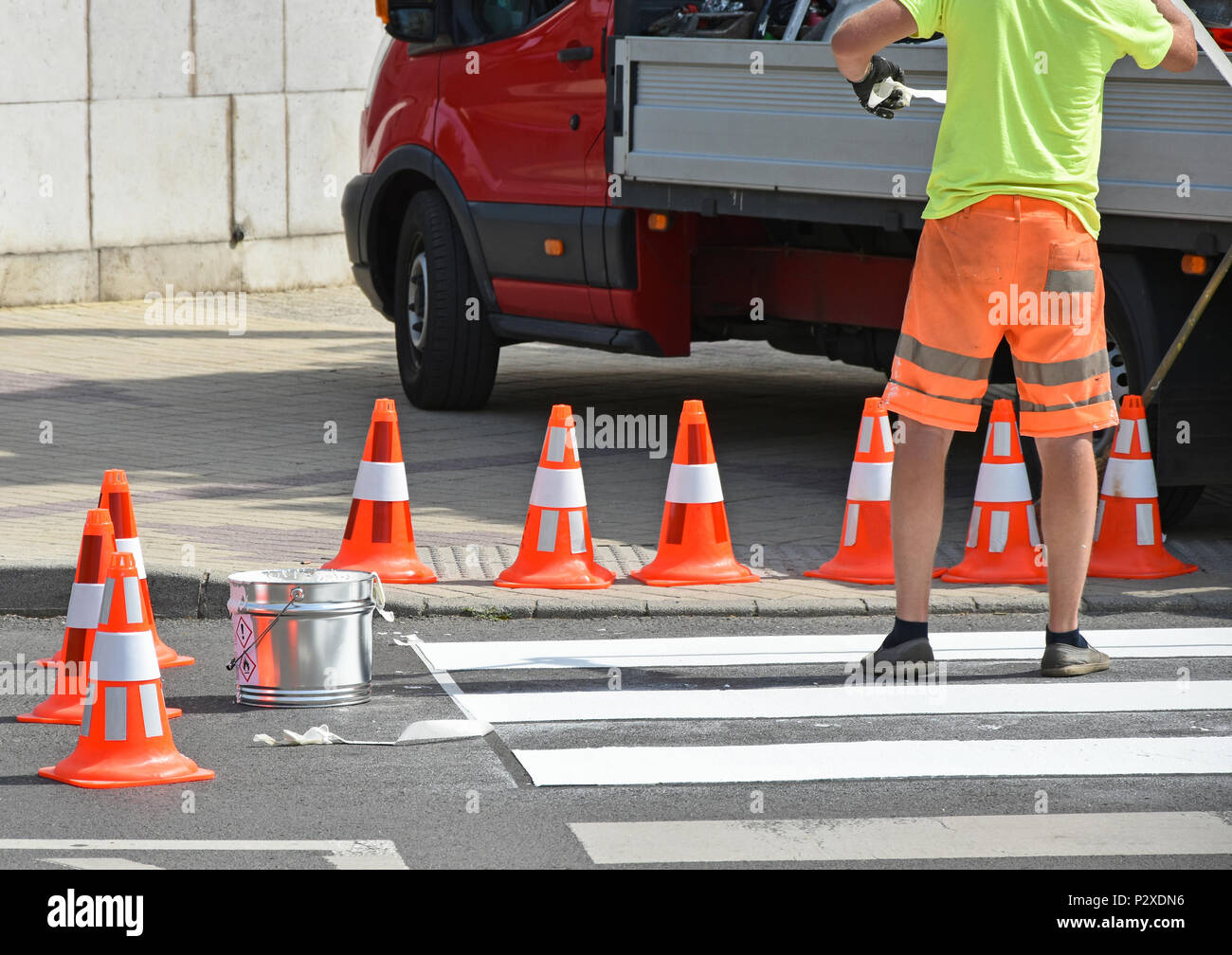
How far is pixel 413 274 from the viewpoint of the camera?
11797 millimetres

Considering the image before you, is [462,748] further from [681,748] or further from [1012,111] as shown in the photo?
[1012,111]

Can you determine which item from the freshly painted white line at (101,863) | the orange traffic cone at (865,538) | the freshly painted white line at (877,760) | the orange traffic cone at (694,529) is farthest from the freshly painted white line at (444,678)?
the orange traffic cone at (865,538)

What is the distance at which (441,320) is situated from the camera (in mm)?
11406

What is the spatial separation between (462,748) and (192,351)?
892 cm

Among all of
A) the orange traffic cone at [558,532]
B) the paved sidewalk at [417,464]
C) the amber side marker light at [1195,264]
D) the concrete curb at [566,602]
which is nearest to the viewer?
the concrete curb at [566,602]

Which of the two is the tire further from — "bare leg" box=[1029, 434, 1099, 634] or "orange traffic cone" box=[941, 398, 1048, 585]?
"bare leg" box=[1029, 434, 1099, 634]

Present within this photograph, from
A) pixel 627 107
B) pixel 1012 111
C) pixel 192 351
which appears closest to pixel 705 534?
pixel 1012 111

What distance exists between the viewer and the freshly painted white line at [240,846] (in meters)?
4.62

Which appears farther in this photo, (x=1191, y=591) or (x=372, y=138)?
(x=372, y=138)

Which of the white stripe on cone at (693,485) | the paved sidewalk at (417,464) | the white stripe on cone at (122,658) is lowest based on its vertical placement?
the paved sidewalk at (417,464)

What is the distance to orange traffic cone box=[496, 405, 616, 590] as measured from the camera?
755cm

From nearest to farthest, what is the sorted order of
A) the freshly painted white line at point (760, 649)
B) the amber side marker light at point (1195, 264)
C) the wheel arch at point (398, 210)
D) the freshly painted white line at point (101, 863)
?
1. the freshly painted white line at point (101, 863)
2. the freshly painted white line at point (760, 649)
3. the amber side marker light at point (1195, 264)
4. the wheel arch at point (398, 210)

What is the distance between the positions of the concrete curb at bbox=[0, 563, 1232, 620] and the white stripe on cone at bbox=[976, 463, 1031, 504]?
16.1 inches

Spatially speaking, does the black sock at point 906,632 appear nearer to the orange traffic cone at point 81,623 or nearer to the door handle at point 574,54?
the orange traffic cone at point 81,623
